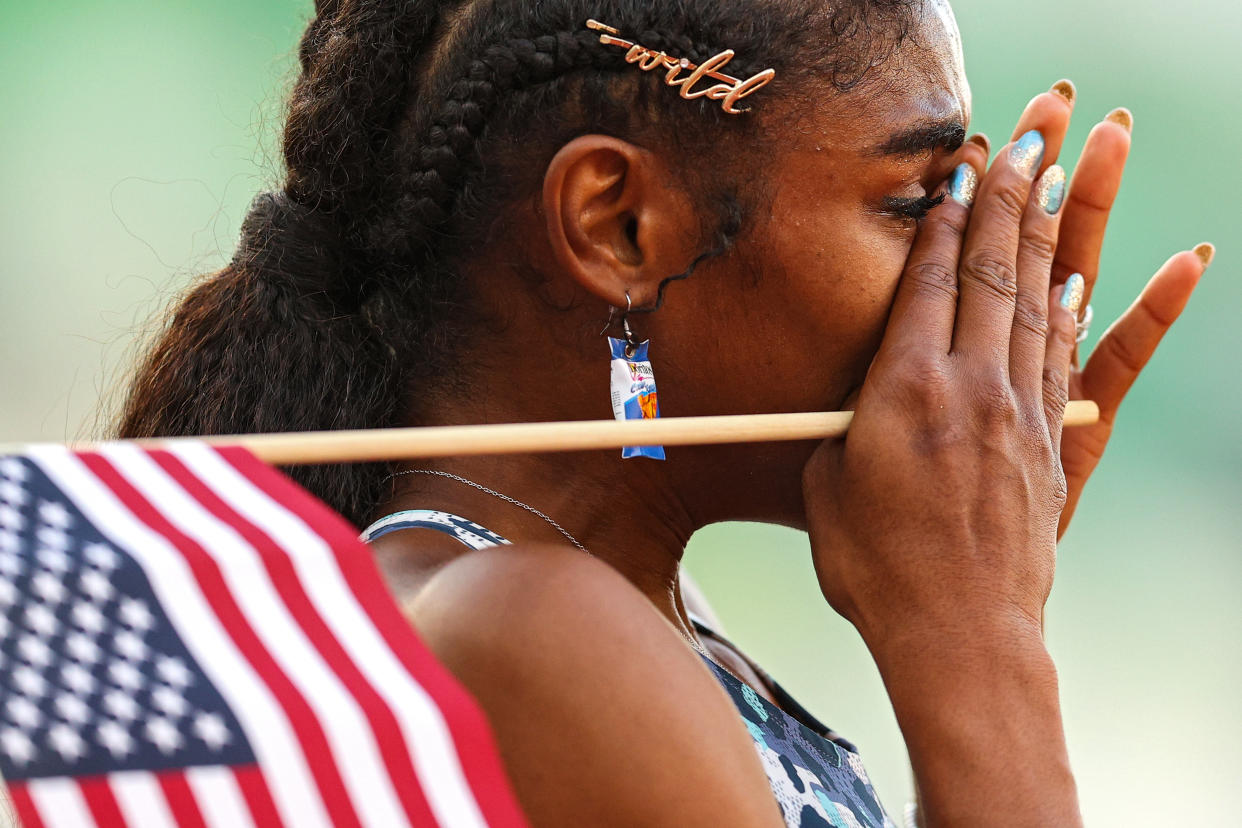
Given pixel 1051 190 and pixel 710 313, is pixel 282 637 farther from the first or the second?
pixel 1051 190

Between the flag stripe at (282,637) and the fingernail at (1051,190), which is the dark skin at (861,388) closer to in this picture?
the fingernail at (1051,190)

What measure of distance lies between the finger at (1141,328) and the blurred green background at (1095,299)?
2.44m

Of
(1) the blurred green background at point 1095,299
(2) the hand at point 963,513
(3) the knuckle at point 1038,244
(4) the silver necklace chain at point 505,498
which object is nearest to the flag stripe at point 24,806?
(4) the silver necklace chain at point 505,498

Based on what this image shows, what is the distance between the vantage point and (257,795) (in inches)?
25.5

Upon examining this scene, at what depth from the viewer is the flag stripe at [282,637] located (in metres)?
0.66

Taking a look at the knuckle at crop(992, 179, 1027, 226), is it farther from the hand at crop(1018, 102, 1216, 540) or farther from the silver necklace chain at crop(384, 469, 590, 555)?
the silver necklace chain at crop(384, 469, 590, 555)

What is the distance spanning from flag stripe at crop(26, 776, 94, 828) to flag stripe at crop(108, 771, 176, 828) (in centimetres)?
2

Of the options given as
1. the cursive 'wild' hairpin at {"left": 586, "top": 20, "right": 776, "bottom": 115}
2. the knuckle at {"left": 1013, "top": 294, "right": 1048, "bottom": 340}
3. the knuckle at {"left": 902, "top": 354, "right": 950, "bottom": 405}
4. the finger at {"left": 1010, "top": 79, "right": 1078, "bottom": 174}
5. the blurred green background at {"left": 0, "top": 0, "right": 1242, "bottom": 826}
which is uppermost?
the cursive 'wild' hairpin at {"left": 586, "top": 20, "right": 776, "bottom": 115}

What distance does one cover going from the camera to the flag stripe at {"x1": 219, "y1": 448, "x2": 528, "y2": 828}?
0.66 m

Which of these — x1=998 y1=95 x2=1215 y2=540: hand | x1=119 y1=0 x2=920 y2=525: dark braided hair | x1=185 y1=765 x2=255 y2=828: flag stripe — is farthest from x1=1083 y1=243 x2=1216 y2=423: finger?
x1=185 y1=765 x2=255 y2=828: flag stripe

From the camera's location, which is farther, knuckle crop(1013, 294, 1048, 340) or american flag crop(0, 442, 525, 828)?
knuckle crop(1013, 294, 1048, 340)

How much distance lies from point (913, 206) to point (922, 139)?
0.20 feet

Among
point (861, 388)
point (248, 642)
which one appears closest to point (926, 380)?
point (861, 388)

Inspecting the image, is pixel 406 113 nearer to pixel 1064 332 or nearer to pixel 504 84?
pixel 504 84
